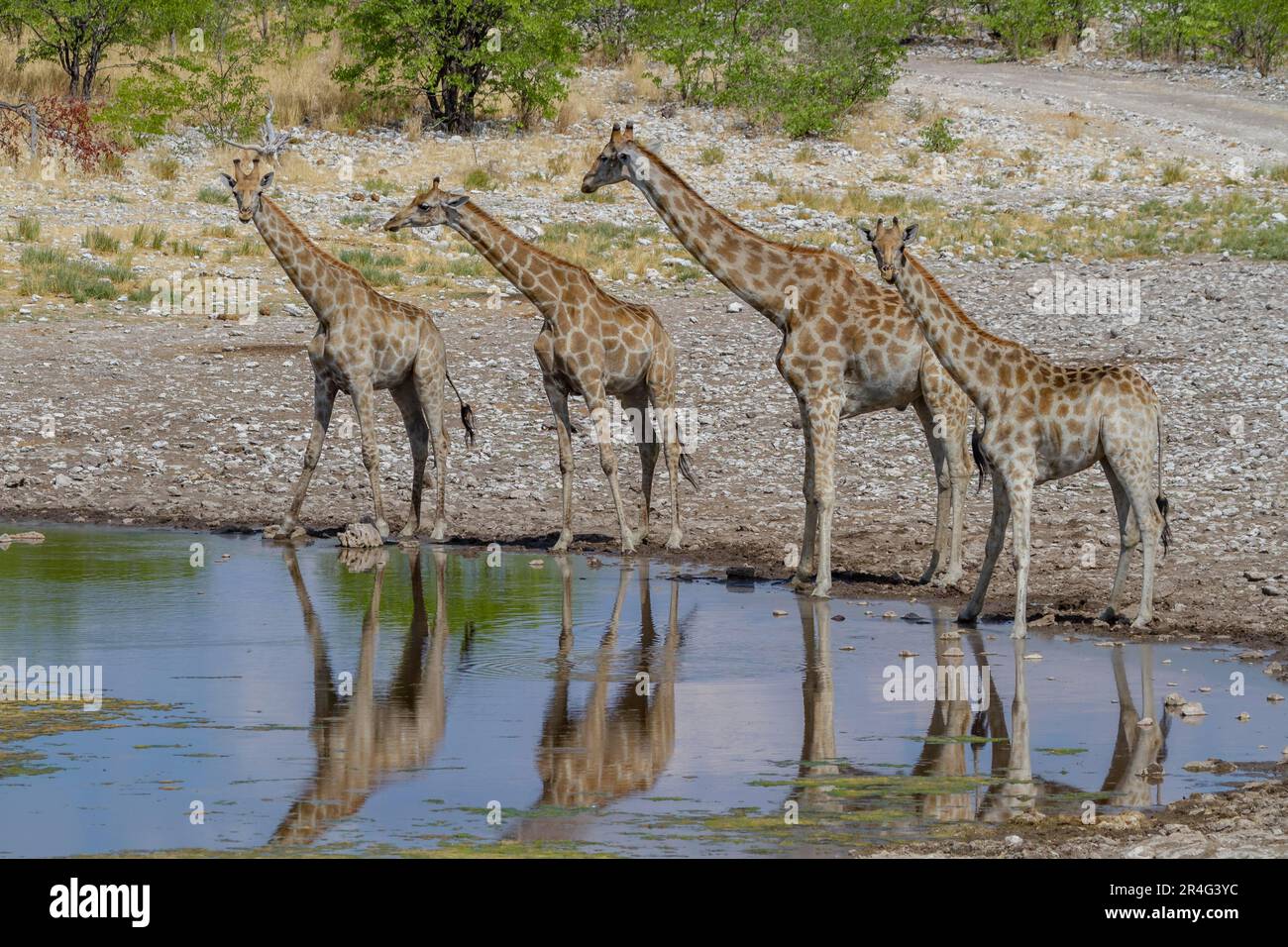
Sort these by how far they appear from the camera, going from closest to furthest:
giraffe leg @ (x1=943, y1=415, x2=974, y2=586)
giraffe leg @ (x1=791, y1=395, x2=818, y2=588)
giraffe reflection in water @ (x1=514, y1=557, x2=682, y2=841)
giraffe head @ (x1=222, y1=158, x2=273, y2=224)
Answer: giraffe reflection in water @ (x1=514, y1=557, x2=682, y2=841) → giraffe leg @ (x1=943, y1=415, x2=974, y2=586) → giraffe leg @ (x1=791, y1=395, x2=818, y2=588) → giraffe head @ (x1=222, y1=158, x2=273, y2=224)

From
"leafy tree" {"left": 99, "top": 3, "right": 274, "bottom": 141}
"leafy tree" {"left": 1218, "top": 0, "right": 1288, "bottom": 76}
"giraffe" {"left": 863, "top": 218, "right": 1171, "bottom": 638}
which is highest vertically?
"leafy tree" {"left": 1218, "top": 0, "right": 1288, "bottom": 76}

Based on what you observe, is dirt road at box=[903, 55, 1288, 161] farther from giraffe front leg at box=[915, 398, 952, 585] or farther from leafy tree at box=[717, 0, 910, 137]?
giraffe front leg at box=[915, 398, 952, 585]

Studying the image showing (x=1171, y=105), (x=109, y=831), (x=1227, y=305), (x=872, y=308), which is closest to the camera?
(x=109, y=831)

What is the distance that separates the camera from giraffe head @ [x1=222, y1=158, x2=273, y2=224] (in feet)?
51.3

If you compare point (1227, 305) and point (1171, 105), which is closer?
point (1227, 305)

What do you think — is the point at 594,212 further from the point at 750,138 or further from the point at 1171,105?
the point at 1171,105

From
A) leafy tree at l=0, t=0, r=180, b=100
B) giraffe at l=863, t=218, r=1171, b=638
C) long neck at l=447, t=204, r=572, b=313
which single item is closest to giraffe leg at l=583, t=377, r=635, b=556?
long neck at l=447, t=204, r=572, b=313

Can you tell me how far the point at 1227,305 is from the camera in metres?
23.2

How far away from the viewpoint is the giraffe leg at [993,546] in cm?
1229

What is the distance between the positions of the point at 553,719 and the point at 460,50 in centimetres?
2972

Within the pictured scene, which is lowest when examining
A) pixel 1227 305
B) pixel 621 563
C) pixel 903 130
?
pixel 621 563

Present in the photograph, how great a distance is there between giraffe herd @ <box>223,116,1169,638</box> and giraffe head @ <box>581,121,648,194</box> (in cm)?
2

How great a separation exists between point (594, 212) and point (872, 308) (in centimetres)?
1803
